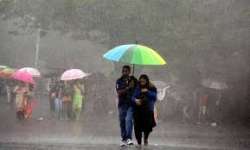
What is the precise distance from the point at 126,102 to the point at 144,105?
0.37 metres

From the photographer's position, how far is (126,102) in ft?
40.6

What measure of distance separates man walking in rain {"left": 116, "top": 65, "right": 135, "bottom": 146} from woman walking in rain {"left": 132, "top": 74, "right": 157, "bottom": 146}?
12 centimetres

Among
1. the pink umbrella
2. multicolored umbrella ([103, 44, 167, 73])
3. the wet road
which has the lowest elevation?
the wet road

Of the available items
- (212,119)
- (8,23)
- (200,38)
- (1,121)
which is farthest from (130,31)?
(8,23)

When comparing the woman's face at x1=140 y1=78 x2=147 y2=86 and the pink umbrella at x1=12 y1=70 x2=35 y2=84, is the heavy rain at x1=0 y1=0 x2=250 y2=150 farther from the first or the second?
the woman's face at x1=140 y1=78 x2=147 y2=86

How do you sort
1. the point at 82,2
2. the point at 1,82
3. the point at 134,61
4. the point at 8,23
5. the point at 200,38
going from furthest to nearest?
1. the point at 8,23
2. the point at 1,82
3. the point at 82,2
4. the point at 200,38
5. the point at 134,61

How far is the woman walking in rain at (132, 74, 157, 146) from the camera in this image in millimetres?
12086

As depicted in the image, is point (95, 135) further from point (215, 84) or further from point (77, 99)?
point (215, 84)

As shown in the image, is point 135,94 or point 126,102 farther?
point 126,102

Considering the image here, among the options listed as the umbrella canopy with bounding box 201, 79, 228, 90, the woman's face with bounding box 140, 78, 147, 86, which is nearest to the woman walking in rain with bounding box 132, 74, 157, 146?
the woman's face with bounding box 140, 78, 147, 86

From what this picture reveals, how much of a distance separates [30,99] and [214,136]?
534cm

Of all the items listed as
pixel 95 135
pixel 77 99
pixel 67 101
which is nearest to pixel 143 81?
pixel 95 135

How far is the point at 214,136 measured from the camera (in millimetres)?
16547

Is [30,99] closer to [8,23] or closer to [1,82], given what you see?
[1,82]
